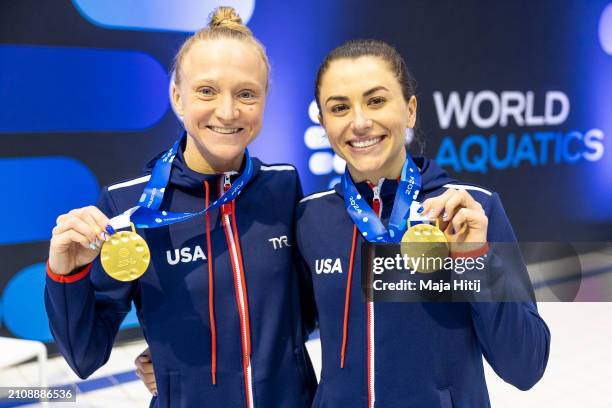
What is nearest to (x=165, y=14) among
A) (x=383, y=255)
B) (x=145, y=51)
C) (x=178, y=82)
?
(x=145, y=51)

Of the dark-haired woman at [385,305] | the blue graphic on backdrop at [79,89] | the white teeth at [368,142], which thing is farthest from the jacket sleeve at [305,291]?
the blue graphic on backdrop at [79,89]

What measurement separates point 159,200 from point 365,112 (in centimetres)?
55

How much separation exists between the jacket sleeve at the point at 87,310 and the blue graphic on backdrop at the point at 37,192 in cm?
280

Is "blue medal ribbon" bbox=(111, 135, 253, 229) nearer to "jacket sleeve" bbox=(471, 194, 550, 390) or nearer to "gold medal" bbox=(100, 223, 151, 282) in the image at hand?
"gold medal" bbox=(100, 223, 151, 282)

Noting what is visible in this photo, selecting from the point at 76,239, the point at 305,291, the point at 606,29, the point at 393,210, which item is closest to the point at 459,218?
the point at 393,210

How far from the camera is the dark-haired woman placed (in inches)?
58.6

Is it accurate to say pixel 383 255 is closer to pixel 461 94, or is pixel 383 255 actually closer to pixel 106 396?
pixel 106 396

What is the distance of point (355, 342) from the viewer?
1.55m

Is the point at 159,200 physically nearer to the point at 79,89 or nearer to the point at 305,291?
the point at 305,291

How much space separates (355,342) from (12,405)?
9.57 ft

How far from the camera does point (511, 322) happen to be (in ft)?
4.61

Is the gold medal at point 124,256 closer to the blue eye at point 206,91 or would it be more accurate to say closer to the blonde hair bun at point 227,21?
the blue eye at point 206,91

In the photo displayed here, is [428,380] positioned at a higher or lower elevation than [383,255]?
lower

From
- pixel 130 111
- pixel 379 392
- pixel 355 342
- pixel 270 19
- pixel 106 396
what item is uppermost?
pixel 270 19
